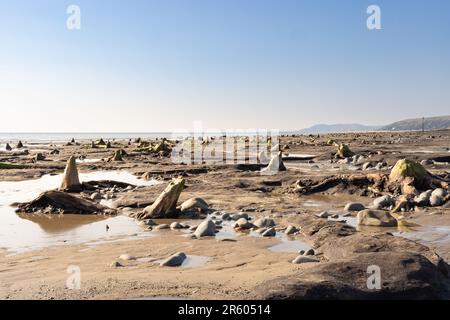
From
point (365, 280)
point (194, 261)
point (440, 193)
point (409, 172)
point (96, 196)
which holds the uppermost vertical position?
point (409, 172)

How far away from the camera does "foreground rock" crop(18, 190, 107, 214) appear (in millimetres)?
10680

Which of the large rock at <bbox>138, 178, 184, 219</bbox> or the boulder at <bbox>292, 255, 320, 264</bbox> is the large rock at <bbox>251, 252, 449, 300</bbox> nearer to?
the boulder at <bbox>292, 255, 320, 264</bbox>

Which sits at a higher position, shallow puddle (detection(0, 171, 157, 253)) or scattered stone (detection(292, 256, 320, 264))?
scattered stone (detection(292, 256, 320, 264))

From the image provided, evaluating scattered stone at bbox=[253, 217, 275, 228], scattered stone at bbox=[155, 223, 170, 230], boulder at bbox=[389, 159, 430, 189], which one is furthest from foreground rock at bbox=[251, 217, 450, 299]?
boulder at bbox=[389, 159, 430, 189]

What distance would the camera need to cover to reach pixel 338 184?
A: 13680mm

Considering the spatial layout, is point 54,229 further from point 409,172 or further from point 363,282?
point 409,172

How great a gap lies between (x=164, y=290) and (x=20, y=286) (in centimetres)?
161

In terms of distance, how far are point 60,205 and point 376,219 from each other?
692 centimetres

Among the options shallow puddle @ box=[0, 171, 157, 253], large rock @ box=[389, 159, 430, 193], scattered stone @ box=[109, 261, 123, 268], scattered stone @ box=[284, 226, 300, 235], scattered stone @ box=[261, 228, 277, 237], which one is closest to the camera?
scattered stone @ box=[109, 261, 123, 268]

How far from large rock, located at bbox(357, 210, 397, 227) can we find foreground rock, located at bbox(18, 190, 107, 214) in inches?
217

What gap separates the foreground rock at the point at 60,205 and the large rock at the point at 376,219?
5500mm

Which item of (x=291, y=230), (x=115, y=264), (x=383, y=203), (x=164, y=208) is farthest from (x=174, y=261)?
(x=383, y=203)

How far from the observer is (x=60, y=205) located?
10859mm
